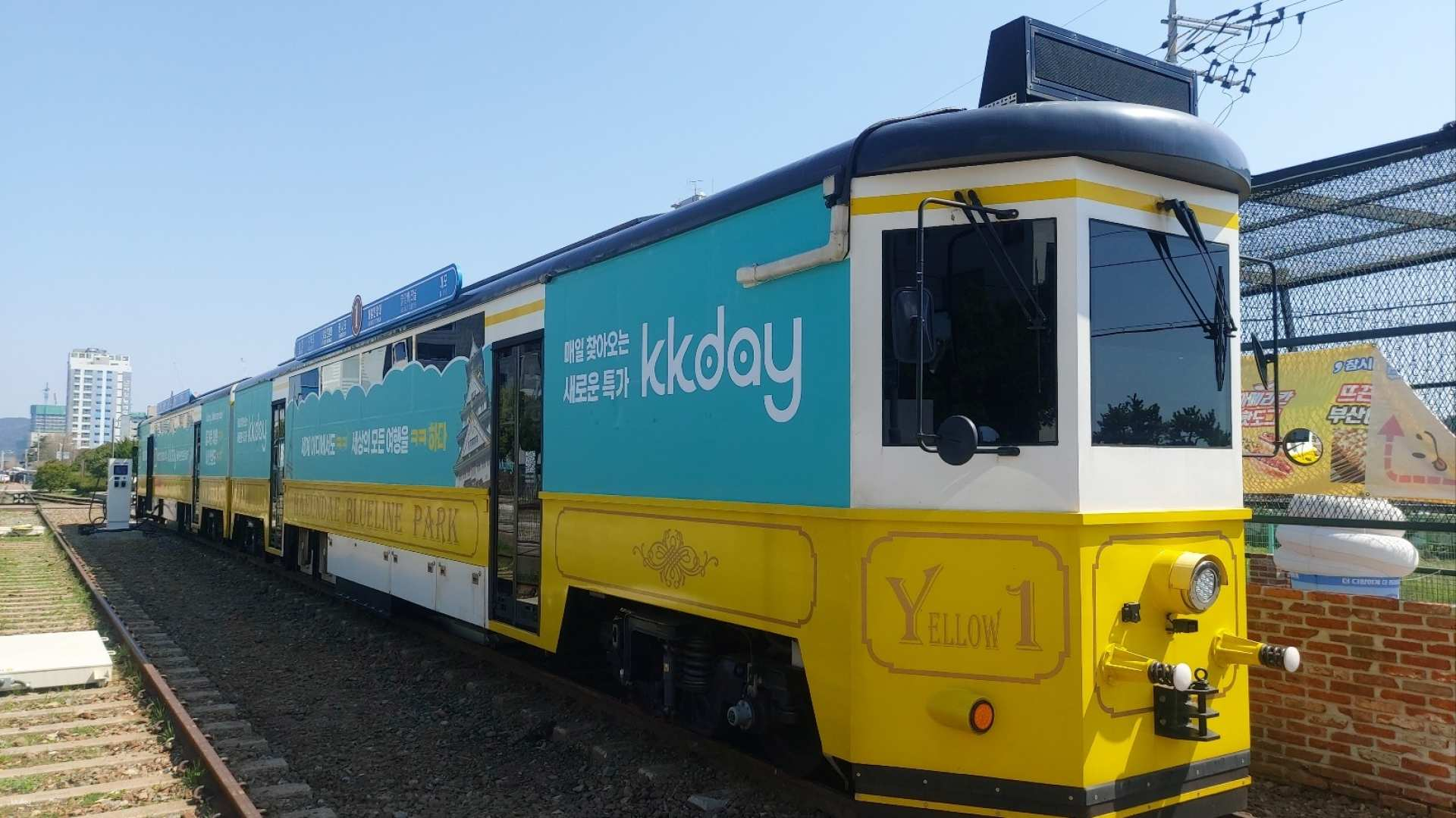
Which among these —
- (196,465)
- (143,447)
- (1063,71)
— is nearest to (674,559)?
(1063,71)

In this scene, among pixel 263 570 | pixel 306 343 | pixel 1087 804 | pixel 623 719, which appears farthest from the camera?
pixel 263 570

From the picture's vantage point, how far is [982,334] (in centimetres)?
395

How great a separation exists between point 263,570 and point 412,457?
762 centimetres

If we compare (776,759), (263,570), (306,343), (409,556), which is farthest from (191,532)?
(776,759)

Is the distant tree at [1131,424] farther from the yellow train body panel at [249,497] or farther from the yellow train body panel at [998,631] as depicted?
the yellow train body panel at [249,497]

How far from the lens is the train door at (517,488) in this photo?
672 cm

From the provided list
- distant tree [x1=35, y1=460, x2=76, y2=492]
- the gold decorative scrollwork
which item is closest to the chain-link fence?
the gold decorative scrollwork

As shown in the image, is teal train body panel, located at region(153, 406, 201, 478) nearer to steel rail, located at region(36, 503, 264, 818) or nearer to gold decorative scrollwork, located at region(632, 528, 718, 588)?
steel rail, located at region(36, 503, 264, 818)

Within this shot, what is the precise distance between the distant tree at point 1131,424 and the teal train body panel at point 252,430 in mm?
12685

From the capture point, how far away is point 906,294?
369 cm

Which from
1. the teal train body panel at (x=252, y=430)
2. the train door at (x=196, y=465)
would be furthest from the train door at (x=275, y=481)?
the train door at (x=196, y=465)

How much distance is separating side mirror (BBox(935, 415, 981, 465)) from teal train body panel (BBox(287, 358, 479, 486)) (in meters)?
4.77

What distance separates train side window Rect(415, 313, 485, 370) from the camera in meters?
7.71

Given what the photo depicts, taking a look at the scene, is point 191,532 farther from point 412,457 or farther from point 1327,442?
point 1327,442
